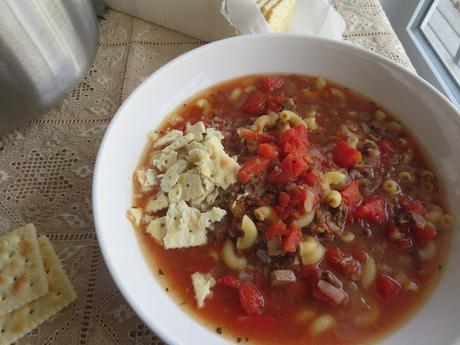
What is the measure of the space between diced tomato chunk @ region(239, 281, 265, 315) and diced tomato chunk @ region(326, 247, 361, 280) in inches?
9.4

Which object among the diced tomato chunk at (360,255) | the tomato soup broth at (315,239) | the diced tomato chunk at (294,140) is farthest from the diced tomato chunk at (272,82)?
the diced tomato chunk at (360,255)

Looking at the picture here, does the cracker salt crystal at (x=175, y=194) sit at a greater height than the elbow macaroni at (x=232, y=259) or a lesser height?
greater

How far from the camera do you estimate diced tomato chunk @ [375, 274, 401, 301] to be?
137 centimetres

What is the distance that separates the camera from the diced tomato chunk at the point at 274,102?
1.72 meters

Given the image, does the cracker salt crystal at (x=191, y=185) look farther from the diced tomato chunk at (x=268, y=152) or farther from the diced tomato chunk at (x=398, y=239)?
the diced tomato chunk at (x=398, y=239)

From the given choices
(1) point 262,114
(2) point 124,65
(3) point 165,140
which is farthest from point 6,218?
(1) point 262,114

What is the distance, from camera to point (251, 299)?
133cm

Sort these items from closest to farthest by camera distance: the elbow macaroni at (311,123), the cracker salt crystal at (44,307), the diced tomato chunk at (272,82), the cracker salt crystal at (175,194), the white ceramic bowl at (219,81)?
the white ceramic bowl at (219,81) → the cracker salt crystal at (44,307) → the cracker salt crystal at (175,194) → the elbow macaroni at (311,123) → the diced tomato chunk at (272,82)

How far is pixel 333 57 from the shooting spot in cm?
171

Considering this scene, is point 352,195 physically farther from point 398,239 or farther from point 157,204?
point 157,204


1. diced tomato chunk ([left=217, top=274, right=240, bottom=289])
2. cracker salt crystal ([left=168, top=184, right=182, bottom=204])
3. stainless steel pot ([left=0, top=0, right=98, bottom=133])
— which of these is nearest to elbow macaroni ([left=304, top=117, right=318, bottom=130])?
cracker salt crystal ([left=168, top=184, right=182, bottom=204])

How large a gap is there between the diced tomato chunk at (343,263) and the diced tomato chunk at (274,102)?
1.96ft

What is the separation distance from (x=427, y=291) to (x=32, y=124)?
1622 mm

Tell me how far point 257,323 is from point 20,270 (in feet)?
2.46
